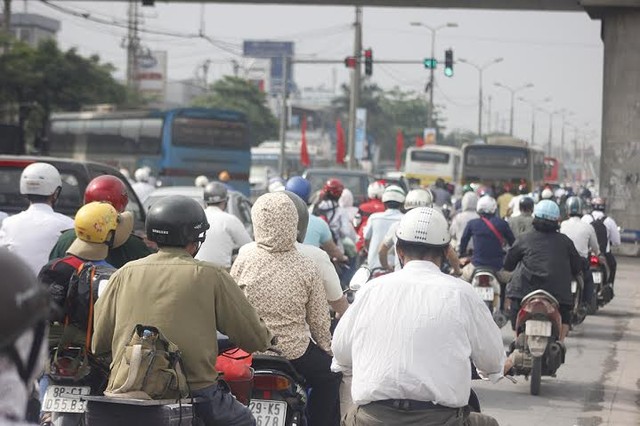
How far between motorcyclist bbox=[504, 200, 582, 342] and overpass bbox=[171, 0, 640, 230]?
21415mm

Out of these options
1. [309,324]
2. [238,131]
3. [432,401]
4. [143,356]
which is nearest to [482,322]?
[432,401]

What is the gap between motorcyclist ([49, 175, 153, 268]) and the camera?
6.62 meters

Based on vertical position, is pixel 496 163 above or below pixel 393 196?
below

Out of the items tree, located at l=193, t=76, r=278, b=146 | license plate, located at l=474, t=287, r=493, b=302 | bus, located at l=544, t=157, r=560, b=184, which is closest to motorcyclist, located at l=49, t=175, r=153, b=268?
license plate, located at l=474, t=287, r=493, b=302

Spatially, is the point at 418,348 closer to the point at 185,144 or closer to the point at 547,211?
the point at 547,211

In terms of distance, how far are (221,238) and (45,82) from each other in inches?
1817

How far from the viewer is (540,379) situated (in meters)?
11.5

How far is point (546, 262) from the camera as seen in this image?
447 inches

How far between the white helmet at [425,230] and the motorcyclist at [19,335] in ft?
9.27

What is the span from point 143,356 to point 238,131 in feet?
114


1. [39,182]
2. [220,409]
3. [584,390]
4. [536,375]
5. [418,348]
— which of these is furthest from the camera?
[584,390]

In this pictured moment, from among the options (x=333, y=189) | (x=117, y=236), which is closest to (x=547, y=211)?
(x=333, y=189)

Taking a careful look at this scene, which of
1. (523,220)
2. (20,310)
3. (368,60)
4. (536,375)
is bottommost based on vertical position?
(536,375)

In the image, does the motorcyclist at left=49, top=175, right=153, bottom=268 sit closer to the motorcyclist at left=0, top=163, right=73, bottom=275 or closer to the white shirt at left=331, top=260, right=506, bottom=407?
the motorcyclist at left=0, top=163, right=73, bottom=275
